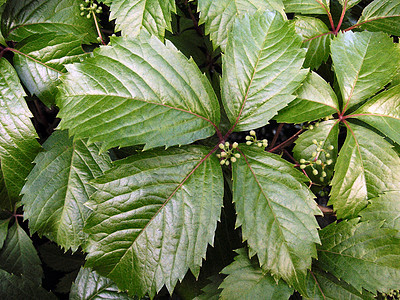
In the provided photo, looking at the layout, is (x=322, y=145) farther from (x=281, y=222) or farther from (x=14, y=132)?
(x=14, y=132)

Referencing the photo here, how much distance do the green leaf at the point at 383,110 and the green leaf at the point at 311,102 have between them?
0.38 feet

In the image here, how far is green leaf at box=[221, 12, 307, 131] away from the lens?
1.05 m

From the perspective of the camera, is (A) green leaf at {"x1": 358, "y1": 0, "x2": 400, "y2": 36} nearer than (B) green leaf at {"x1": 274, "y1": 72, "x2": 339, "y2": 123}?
No

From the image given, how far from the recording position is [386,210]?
1109mm

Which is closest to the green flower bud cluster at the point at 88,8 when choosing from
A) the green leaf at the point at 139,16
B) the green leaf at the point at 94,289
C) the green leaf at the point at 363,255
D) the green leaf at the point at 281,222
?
the green leaf at the point at 139,16

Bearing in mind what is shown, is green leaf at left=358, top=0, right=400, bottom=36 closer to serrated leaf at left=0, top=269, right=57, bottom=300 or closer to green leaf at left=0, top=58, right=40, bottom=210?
green leaf at left=0, top=58, right=40, bottom=210

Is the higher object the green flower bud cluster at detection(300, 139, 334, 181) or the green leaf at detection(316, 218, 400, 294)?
the green flower bud cluster at detection(300, 139, 334, 181)

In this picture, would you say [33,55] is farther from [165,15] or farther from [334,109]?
[334,109]

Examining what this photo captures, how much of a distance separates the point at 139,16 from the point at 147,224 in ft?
2.33

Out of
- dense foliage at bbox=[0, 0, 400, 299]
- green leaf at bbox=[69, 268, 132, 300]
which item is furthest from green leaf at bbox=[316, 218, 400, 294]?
green leaf at bbox=[69, 268, 132, 300]

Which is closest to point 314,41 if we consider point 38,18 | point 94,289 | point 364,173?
point 364,173

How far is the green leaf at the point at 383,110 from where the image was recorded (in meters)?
1.14

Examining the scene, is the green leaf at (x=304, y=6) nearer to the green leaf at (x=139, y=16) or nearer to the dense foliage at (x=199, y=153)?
the dense foliage at (x=199, y=153)

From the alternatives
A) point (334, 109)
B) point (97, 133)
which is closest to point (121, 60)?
point (97, 133)
